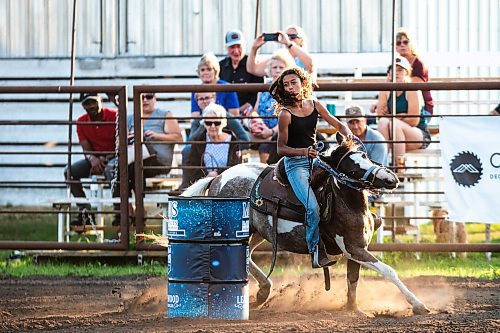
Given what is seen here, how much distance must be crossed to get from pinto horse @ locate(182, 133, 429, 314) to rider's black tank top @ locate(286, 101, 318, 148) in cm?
22

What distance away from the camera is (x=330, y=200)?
28.6 ft

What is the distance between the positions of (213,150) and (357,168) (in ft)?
11.9

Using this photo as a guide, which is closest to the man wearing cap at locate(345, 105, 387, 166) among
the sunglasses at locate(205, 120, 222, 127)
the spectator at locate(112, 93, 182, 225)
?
the sunglasses at locate(205, 120, 222, 127)

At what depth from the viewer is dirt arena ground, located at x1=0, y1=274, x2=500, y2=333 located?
771cm

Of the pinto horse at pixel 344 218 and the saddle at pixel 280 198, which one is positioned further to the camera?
the saddle at pixel 280 198

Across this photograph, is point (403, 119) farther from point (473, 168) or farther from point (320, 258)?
point (320, 258)

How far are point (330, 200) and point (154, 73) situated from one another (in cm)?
916

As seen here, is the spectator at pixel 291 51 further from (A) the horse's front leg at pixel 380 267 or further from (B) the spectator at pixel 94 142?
(A) the horse's front leg at pixel 380 267

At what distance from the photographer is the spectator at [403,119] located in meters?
12.1

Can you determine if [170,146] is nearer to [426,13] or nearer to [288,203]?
[288,203]

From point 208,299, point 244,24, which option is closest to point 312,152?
point 208,299

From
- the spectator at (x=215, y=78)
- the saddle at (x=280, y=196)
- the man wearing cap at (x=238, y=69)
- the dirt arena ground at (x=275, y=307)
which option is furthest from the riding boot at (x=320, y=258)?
the man wearing cap at (x=238, y=69)

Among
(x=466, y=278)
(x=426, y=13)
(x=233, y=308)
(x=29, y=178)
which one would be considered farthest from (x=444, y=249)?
(x=29, y=178)

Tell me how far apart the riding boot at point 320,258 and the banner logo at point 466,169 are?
2684 millimetres
